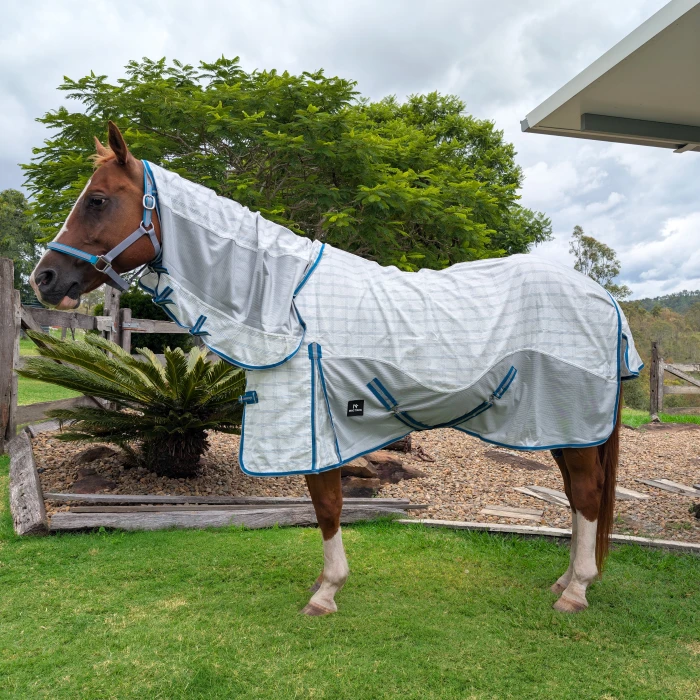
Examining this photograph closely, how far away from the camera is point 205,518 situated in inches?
156

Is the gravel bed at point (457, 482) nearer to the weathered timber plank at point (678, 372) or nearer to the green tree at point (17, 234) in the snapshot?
the weathered timber plank at point (678, 372)

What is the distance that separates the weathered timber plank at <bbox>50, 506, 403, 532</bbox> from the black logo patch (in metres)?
1.71

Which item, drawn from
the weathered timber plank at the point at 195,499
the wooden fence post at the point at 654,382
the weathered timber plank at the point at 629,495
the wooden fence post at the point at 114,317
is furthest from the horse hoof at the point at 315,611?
the wooden fence post at the point at 654,382

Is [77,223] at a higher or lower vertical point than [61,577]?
higher

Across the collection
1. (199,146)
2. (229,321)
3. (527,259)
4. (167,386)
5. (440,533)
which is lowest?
(440,533)

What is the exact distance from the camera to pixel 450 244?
1101 cm

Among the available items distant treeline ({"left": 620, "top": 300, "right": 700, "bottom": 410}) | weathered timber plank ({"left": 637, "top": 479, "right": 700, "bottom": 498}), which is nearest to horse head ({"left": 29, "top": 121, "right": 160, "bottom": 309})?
weathered timber plank ({"left": 637, "top": 479, "right": 700, "bottom": 498})

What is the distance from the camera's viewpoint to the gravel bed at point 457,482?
14.2ft

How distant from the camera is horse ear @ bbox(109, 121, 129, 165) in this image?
234cm

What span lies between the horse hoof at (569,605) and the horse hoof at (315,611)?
1095 mm

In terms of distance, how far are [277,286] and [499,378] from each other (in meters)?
1.10

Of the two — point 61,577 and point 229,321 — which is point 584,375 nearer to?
point 229,321

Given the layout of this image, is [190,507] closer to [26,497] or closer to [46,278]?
[26,497]

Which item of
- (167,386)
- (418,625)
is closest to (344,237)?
(167,386)
